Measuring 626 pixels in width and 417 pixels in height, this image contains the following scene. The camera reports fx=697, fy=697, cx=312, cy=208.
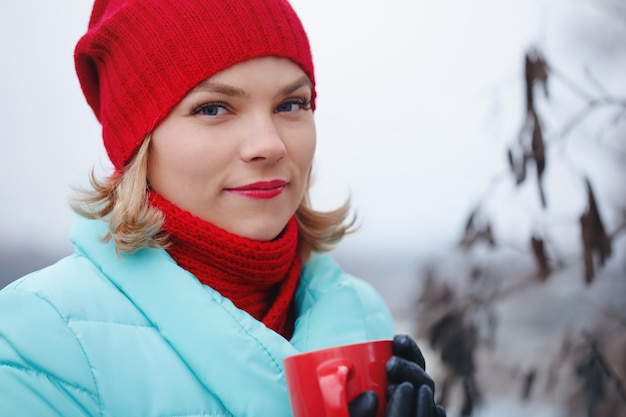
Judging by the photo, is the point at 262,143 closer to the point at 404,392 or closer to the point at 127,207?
the point at 127,207

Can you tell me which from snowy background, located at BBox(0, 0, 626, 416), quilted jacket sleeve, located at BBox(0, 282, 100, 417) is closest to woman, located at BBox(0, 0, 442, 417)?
quilted jacket sleeve, located at BBox(0, 282, 100, 417)

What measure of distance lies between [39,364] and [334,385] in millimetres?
352

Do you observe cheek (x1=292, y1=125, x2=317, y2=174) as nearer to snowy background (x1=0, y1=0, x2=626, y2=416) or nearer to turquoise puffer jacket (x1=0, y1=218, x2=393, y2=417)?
turquoise puffer jacket (x1=0, y1=218, x2=393, y2=417)

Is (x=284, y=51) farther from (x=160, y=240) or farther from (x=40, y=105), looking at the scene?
(x=40, y=105)

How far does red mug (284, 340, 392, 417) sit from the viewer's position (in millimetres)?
732

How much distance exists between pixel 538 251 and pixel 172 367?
2.69ft

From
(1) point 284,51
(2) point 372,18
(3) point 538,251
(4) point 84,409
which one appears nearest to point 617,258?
(3) point 538,251

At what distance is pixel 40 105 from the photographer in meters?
1.46

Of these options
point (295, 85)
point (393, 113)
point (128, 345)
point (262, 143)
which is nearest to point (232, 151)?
point (262, 143)

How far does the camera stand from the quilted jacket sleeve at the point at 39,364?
78 cm

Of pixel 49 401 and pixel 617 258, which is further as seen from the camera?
pixel 617 258

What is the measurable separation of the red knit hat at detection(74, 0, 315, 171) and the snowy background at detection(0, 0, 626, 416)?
0.47 meters

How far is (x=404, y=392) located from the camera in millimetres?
770

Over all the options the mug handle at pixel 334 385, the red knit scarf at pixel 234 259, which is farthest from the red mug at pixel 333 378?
the red knit scarf at pixel 234 259
